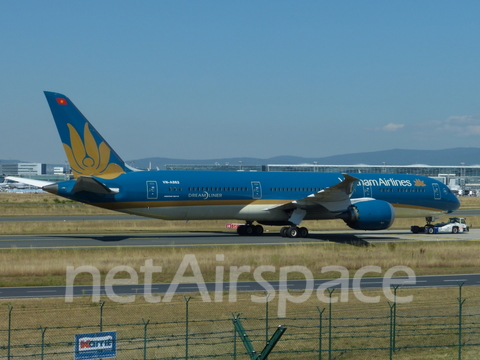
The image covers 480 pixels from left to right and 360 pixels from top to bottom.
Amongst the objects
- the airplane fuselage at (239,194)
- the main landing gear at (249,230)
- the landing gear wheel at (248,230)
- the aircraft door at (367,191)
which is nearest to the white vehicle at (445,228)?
the airplane fuselage at (239,194)

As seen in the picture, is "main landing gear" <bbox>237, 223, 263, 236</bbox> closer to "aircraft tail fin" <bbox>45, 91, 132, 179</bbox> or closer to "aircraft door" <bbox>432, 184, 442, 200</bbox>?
"aircraft tail fin" <bbox>45, 91, 132, 179</bbox>

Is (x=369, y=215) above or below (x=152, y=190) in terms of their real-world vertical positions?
below

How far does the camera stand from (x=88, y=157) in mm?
42375

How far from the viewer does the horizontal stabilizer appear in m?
39.5

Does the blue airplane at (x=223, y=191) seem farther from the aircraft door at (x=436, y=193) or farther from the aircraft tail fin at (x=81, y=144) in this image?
the aircraft door at (x=436, y=193)

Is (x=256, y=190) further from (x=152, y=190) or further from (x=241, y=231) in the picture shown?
(x=152, y=190)

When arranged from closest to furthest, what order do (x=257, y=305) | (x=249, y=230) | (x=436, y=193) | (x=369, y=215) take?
(x=257, y=305)
(x=369, y=215)
(x=249, y=230)
(x=436, y=193)

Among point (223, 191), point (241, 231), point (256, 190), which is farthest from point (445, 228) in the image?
point (223, 191)

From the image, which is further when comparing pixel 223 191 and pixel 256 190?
pixel 256 190

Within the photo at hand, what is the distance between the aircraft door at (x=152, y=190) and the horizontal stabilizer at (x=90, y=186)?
2.91 m

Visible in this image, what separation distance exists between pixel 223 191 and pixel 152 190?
5383 millimetres

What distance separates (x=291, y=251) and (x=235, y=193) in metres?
9.07

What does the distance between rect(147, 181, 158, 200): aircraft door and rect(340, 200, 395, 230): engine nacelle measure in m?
13.6

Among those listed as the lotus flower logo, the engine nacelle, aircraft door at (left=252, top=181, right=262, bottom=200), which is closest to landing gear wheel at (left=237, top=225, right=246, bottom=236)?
aircraft door at (left=252, top=181, right=262, bottom=200)
